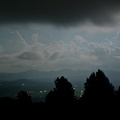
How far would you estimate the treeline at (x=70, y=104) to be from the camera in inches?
1259

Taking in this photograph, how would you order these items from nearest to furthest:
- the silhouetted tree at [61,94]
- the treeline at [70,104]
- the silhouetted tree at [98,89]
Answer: the treeline at [70,104], the silhouetted tree at [98,89], the silhouetted tree at [61,94]

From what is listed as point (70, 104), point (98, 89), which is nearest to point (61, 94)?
point (70, 104)

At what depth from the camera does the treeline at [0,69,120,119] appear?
105 feet

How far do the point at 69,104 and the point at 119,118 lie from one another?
6744 millimetres

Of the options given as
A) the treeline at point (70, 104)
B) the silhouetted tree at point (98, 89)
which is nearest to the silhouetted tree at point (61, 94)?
the treeline at point (70, 104)

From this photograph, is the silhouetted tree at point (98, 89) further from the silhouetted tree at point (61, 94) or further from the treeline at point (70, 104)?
the silhouetted tree at point (61, 94)

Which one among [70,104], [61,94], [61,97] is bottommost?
[70,104]

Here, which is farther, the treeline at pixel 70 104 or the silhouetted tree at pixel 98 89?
the silhouetted tree at pixel 98 89

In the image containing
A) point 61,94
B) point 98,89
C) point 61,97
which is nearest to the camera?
point 98,89

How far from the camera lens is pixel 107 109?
32.0 m

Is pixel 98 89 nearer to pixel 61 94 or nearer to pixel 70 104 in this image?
pixel 70 104

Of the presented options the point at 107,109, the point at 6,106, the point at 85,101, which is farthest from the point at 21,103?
the point at 107,109

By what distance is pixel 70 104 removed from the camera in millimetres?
33812

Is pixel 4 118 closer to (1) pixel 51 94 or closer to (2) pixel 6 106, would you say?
(2) pixel 6 106
